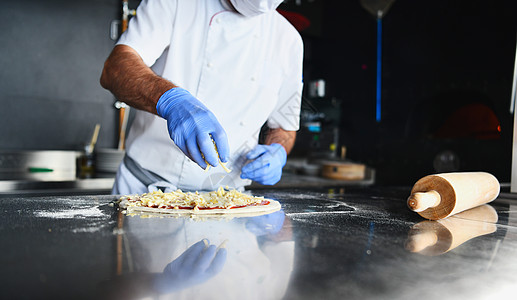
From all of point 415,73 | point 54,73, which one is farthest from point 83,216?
point 415,73

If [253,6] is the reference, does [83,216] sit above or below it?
below

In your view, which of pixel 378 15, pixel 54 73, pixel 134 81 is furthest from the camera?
pixel 378 15

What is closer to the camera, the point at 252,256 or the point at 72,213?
the point at 252,256

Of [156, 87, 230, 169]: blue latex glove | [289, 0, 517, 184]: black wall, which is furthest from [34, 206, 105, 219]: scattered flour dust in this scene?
[289, 0, 517, 184]: black wall

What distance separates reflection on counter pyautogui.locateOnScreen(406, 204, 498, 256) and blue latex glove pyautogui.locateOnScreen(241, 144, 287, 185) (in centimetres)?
61

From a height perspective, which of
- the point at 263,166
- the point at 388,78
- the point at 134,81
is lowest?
the point at 263,166

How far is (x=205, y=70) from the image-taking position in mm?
1491

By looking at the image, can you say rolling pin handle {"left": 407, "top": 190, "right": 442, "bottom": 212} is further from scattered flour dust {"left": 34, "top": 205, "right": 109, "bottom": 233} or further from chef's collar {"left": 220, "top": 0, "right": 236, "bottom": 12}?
chef's collar {"left": 220, "top": 0, "right": 236, "bottom": 12}

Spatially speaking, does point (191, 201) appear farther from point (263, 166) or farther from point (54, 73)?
point (54, 73)

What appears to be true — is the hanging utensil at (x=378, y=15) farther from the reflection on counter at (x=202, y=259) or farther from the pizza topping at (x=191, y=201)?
the reflection on counter at (x=202, y=259)

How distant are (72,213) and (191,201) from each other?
30 cm

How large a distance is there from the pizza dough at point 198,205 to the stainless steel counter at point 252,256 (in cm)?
6

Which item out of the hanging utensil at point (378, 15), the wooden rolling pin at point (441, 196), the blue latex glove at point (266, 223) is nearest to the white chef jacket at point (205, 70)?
the blue latex glove at point (266, 223)

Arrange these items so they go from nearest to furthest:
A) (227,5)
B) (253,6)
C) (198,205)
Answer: (198,205) < (253,6) < (227,5)
